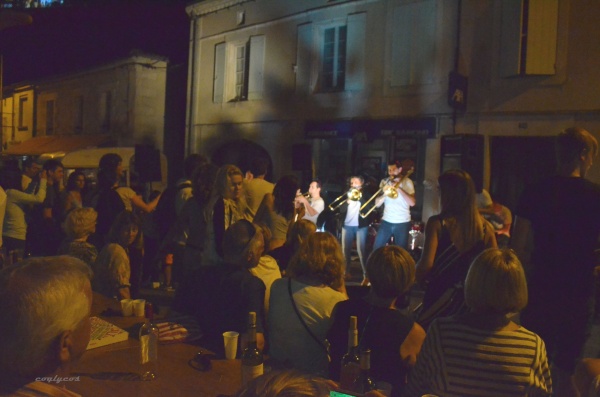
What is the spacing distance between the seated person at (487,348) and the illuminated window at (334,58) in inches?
478

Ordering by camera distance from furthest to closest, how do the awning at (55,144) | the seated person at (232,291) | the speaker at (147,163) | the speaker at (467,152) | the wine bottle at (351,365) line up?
the awning at (55,144) < the speaker at (467,152) < the speaker at (147,163) < the seated person at (232,291) < the wine bottle at (351,365)

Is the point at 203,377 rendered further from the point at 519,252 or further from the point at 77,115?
the point at 77,115

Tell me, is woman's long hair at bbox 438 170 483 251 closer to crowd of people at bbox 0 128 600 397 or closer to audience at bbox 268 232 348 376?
crowd of people at bbox 0 128 600 397

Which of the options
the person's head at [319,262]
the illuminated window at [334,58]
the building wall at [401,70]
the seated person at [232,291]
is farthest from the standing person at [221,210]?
the illuminated window at [334,58]

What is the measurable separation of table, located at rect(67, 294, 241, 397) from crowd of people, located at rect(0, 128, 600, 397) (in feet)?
0.84

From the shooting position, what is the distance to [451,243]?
12.9 ft

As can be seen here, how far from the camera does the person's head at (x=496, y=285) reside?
259 centimetres

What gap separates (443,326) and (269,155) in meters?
13.6

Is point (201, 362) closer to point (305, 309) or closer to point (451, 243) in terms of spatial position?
point (305, 309)

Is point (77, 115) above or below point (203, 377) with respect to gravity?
above

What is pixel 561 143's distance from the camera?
3.33m

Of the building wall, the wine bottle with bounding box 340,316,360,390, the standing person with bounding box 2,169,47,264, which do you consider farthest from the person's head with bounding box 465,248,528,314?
the building wall

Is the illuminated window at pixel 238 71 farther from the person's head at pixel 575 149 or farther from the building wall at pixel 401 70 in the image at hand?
the person's head at pixel 575 149

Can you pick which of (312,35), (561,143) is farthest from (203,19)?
(561,143)
